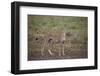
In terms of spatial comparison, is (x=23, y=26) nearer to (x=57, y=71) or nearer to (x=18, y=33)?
(x=18, y=33)

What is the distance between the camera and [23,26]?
106 centimetres

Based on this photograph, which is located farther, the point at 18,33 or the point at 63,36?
the point at 63,36

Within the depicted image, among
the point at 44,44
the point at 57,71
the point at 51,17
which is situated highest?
the point at 51,17

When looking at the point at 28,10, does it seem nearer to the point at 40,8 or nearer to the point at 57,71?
the point at 40,8

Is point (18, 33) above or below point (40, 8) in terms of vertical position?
below

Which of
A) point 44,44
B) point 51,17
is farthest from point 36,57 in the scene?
point 51,17

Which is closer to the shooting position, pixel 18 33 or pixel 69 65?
pixel 18 33

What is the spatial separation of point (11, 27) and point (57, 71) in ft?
0.90

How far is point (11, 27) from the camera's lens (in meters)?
1.08

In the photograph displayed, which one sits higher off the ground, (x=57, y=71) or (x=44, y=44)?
(x=44, y=44)

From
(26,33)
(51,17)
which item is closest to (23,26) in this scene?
(26,33)

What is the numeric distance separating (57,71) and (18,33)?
0.80ft

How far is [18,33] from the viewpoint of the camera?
1.05 m

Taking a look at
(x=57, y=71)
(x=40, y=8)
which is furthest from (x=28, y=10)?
(x=57, y=71)
